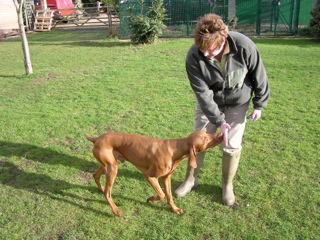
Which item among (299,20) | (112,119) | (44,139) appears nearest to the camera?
(44,139)

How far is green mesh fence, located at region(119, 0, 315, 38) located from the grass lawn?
647 centimetres

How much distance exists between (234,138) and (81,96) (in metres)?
5.05

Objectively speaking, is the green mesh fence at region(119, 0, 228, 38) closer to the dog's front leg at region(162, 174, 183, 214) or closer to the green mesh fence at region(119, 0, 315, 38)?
the green mesh fence at region(119, 0, 315, 38)

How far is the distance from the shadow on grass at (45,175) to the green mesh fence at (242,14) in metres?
11.3

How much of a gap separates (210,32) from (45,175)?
10.0 ft

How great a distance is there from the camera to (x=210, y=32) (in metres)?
2.87

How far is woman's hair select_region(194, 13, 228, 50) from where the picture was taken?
2836mm

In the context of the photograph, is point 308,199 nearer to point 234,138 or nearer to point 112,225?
point 234,138

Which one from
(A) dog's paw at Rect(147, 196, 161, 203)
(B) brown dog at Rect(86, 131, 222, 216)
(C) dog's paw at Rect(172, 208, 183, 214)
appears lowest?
(C) dog's paw at Rect(172, 208, 183, 214)

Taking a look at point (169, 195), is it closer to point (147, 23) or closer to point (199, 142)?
point (199, 142)

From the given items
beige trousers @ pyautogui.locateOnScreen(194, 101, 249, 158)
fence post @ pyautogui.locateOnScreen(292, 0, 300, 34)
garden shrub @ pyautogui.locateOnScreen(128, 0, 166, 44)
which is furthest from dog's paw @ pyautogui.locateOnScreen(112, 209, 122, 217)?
fence post @ pyautogui.locateOnScreen(292, 0, 300, 34)

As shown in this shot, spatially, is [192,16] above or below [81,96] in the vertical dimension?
above

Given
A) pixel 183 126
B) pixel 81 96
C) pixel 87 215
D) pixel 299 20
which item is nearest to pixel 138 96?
pixel 81 96

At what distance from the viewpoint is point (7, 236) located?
330 centimetres
